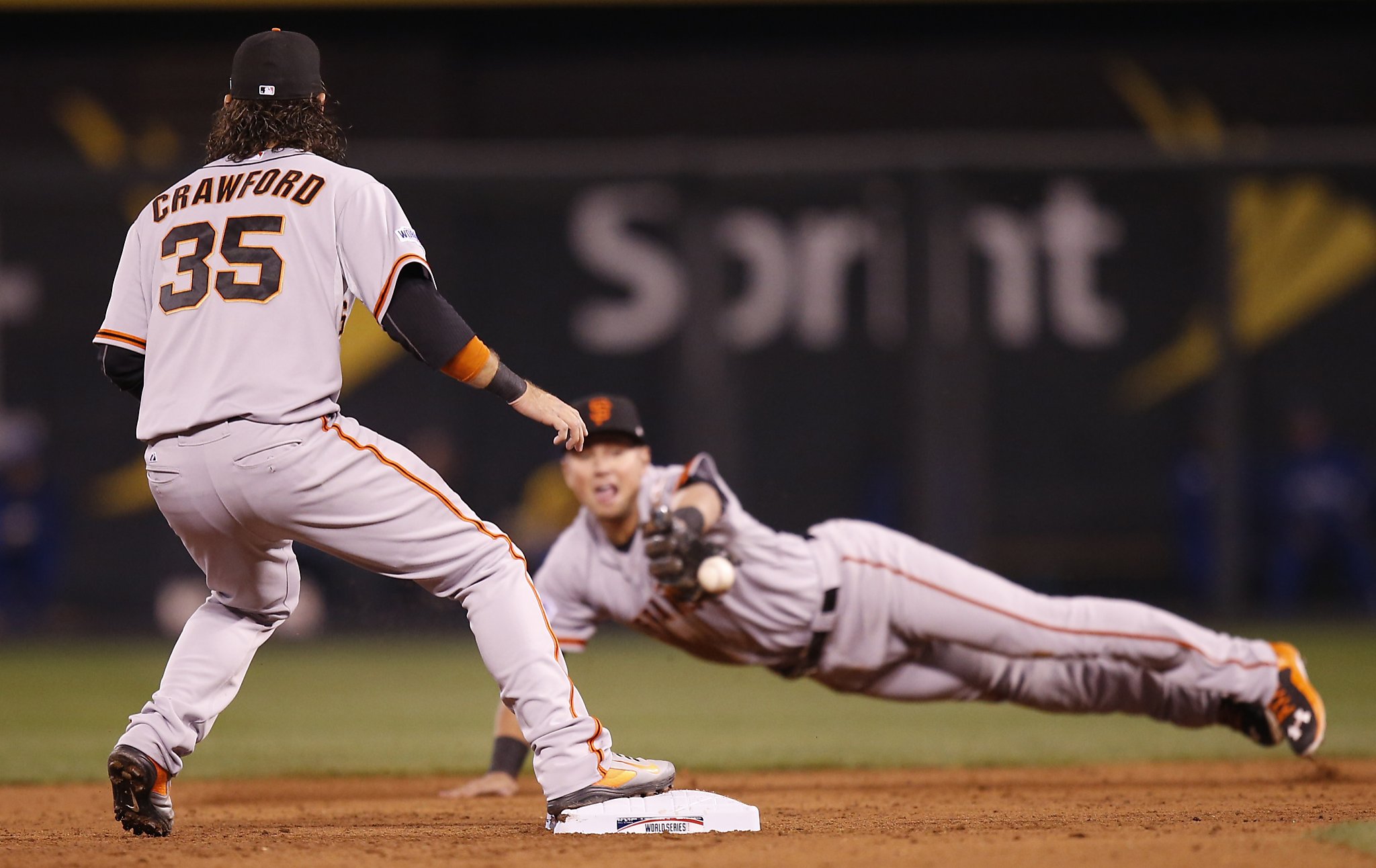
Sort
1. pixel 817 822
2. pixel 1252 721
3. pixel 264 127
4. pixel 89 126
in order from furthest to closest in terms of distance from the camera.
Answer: pixel 89 126
pixel 1252 721
pixel 817 822
pixel 264 127

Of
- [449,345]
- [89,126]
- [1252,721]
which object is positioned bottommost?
[1252,721]

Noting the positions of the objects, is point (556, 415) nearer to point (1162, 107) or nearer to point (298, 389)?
point (298, 389)

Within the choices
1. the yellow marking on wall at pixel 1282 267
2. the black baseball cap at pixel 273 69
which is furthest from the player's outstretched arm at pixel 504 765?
the yellow marking on wall at pixel 1282 267

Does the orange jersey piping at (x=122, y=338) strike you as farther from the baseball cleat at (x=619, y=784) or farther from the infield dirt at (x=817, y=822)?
the baseball cleat at (x=619, y=784)

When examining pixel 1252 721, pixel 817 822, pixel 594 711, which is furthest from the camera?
pixel 594 711

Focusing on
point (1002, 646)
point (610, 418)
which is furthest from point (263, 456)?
point (1002, 646)

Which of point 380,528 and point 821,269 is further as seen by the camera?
point 821,269

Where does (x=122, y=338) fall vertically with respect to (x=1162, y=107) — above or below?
below
